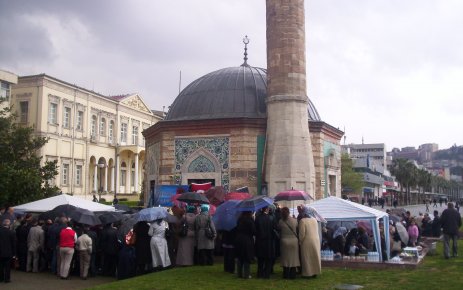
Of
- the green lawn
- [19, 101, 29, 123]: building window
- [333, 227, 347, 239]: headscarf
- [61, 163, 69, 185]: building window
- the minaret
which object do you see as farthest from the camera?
[61, 163, 69, 185]: building window

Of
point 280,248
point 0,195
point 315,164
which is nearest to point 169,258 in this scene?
point 280,248

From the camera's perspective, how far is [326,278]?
385 inches

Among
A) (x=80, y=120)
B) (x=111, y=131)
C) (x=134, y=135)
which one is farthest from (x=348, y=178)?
(x=80, y=120)

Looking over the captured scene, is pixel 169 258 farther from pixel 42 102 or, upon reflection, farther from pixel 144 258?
pixel 42 102

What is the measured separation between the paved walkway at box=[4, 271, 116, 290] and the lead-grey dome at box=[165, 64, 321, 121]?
981cm

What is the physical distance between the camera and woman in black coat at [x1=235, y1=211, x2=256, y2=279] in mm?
9633

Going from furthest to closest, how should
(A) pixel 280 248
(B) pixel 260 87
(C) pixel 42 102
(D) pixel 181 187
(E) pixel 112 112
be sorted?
(E) pixel 112 112 < (C) pixel 42 102 < (B) pixel 260 87 < (D) pixel 181 187 < (A) pixel 280 248

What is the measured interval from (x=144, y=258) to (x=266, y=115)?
31.7ft

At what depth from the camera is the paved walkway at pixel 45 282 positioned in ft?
32.2

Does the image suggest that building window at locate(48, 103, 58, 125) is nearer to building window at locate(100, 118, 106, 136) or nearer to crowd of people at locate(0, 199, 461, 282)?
building window at locate(100, 118, 106, 136)

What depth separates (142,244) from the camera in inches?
422

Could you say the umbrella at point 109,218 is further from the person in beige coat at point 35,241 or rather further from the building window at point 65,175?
the building window at point 65,175

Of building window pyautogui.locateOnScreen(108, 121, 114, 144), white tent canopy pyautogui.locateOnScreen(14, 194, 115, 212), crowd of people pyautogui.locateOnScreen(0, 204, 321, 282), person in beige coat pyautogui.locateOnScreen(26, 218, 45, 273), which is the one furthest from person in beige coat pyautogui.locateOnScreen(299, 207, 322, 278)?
building window pyautogui.locateOnScreen(108, 121, 114, 144)

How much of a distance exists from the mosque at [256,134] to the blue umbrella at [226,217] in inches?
246
